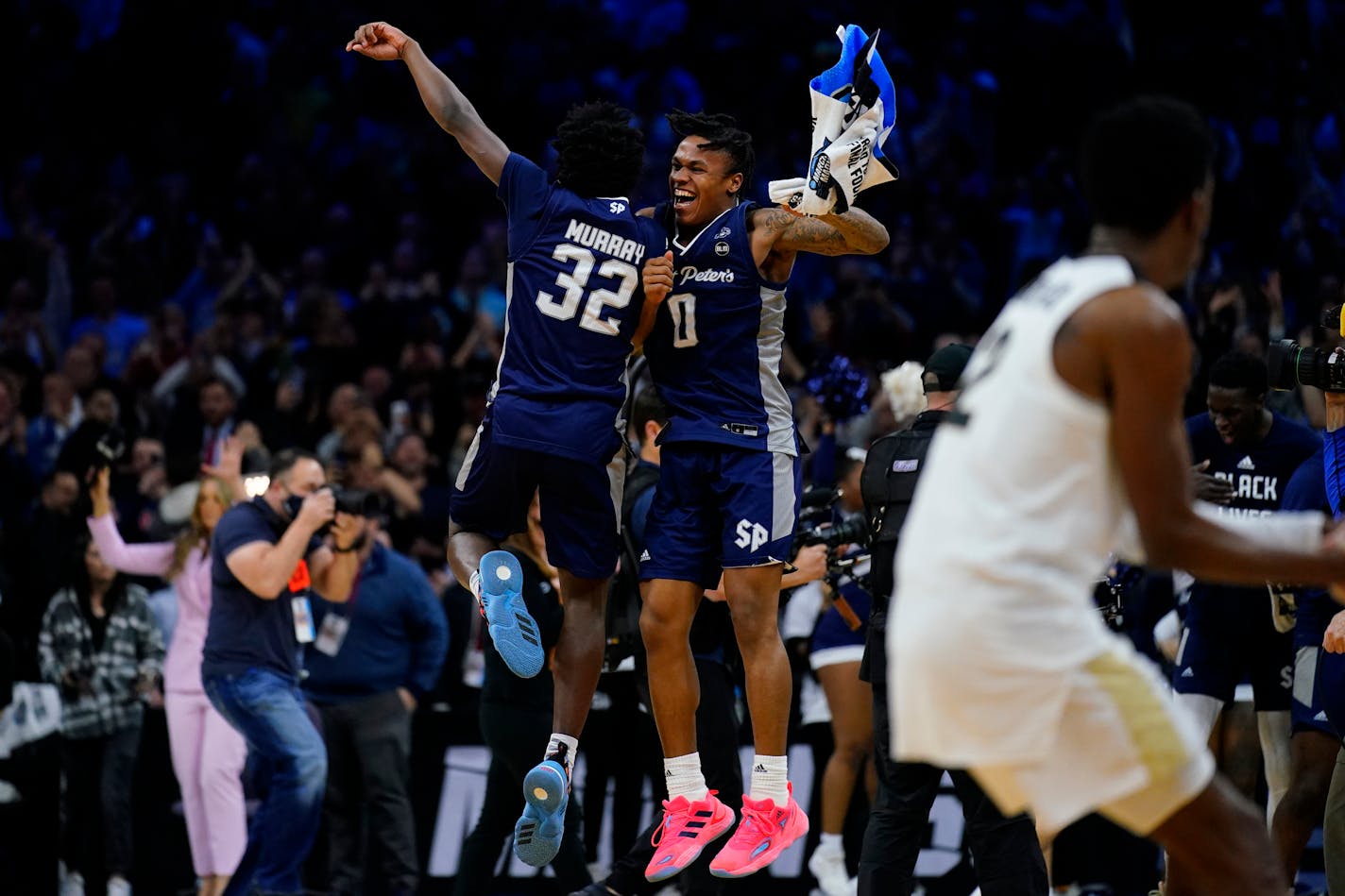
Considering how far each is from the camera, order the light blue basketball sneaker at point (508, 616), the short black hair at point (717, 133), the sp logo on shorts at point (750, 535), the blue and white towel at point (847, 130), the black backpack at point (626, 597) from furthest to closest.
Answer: the black backpack at point (626, 597) → the short black hair at point (717, 133) → the sp logo on shorts at point (750, 535) → the blue and white towel at point (847, 130) → the light blue basketball sneaker at point (508, 616)

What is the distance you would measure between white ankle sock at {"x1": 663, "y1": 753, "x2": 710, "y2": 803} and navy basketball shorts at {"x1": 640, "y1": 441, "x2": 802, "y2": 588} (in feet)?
2.25

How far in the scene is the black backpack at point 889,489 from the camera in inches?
274

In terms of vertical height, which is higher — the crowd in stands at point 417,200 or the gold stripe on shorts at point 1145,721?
the crowd in stands at point 417,200

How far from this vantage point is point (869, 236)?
648 cm

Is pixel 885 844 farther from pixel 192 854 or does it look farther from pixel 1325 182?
pixel 1325 182

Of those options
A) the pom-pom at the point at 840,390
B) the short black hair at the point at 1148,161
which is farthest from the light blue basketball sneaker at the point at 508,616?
the pom-pom at the point at 840,390

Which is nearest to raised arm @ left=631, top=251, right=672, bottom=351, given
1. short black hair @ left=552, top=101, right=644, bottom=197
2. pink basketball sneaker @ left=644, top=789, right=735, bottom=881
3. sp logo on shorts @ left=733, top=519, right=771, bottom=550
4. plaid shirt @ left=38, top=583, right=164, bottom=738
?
short black hair @ left=552, top=101, right=644, bottom=197

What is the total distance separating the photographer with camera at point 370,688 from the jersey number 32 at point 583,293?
3479 millimetres

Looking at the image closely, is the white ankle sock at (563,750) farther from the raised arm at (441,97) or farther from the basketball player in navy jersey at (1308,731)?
the basketball player in navy jersey at (1308,731)

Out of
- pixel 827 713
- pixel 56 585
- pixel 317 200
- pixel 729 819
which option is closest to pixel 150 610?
pixel 56 585

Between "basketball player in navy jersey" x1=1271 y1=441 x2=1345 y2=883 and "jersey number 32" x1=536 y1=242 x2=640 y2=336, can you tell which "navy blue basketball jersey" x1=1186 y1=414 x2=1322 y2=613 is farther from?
"jersey number 32" x1=536 y1=242 x2=640 y2=336

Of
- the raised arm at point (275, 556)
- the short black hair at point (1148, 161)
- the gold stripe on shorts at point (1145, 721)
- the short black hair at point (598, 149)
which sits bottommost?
the gold stripe on shorts at point (1145, 721)

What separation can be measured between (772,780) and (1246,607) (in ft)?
9.43

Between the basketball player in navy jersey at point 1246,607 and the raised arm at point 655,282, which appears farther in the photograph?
the basketball player in navy jersey at point 1246,607
